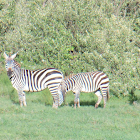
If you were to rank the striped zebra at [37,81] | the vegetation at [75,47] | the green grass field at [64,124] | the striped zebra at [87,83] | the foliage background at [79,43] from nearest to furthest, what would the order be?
the green grass field at [64,124]
the striped zebra at [37,81]
the striped zebra at [87,83]
the vegetation at [75,47]
the foliage background at [79,43]

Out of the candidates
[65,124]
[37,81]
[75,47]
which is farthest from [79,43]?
[65,124]

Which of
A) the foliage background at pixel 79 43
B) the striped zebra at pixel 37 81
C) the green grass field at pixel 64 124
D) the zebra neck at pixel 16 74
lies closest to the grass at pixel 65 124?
the green grass field at pixel 64 124

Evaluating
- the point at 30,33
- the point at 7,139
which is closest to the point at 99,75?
the point at 30,33

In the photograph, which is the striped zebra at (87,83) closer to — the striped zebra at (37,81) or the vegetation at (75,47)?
the striped zebra at (37,81)

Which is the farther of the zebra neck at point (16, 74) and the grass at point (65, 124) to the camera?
the zebra neck at point (16, 74)

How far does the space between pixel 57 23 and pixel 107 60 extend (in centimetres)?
438

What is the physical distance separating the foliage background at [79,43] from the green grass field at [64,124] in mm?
5626

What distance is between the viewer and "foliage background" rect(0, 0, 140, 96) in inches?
742

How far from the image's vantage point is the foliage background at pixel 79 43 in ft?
61.8

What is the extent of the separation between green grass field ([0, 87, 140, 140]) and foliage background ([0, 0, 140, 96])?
5626mm

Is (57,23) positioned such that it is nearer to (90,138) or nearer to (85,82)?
(85,82)

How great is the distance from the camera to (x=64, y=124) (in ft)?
34.9

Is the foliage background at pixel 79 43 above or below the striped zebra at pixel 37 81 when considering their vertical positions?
above

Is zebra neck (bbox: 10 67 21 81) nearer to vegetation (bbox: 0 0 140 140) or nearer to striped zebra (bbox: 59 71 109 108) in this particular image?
vegetation (bbox: 0 0 140 140)
